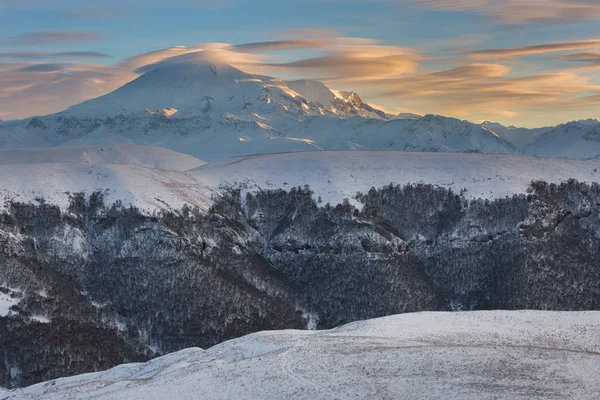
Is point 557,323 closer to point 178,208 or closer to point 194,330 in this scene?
point 194,330

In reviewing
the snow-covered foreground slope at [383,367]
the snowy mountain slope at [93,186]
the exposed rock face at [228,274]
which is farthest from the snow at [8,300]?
the snow-covered foreground slope at [383,367]

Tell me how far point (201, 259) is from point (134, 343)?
26.0 m

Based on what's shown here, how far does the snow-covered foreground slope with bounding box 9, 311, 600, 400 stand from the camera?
285ft

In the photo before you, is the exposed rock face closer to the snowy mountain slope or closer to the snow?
the snow

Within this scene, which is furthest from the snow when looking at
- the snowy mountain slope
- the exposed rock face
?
the snowy mountain slope

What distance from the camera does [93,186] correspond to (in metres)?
187

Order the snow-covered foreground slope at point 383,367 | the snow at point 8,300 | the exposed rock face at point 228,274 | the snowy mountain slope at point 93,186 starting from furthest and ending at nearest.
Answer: the snowy mountain slope at point 93,186 < the exposed rock face at point 228,274 < the snow at point 8,300 < the snow-covered foreground slope at point 383,367

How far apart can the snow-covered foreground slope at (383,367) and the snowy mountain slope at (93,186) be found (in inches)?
2731

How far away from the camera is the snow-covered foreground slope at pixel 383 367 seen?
285 feet

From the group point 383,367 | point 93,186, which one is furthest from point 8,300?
point 383,367

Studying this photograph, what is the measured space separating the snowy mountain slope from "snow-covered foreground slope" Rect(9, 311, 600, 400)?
69.4 metres

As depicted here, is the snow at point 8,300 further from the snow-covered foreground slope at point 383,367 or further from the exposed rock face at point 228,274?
the snow-covered foreground slope at point 383,367

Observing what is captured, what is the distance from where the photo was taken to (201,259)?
586 ft

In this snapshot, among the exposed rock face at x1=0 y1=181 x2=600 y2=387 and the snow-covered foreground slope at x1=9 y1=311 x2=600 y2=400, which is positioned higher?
the snow-covered foreground slope at x1=9 y1=311 x2=600 y2=400
